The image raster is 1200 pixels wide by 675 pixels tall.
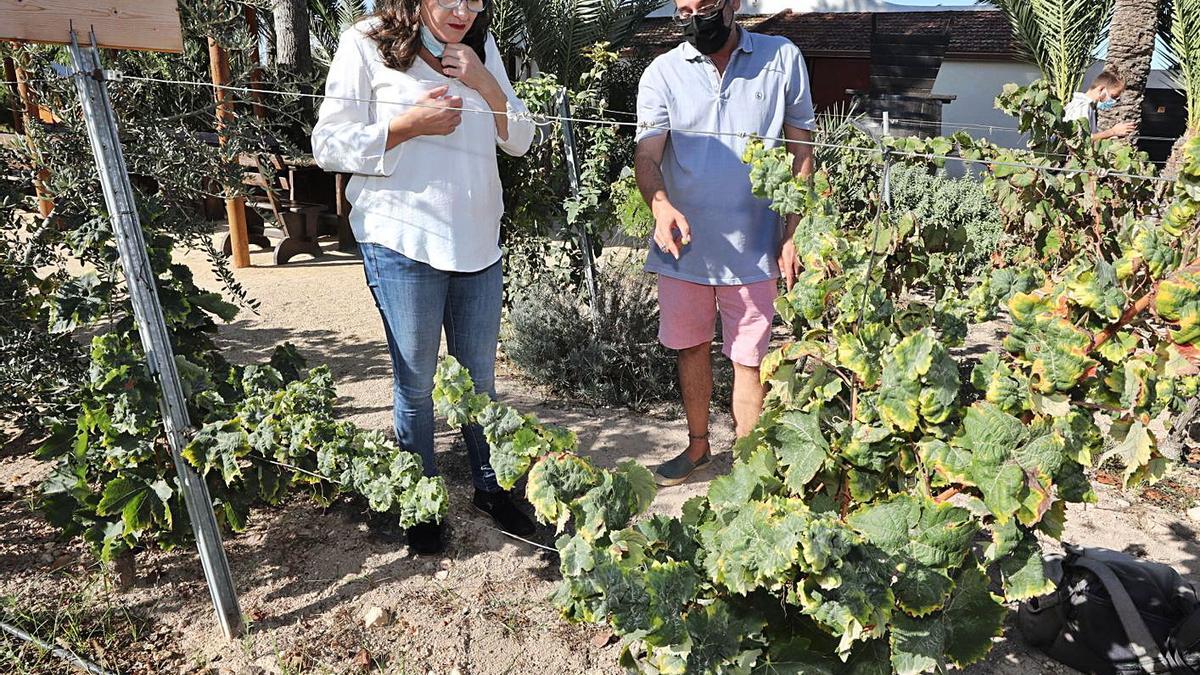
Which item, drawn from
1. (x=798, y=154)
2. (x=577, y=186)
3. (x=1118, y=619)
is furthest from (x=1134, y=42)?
(x=1118, y=619)

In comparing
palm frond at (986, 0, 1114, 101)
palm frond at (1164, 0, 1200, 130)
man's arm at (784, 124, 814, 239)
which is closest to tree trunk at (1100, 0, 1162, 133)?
palm frond at (1164, 0, 1200, 130)

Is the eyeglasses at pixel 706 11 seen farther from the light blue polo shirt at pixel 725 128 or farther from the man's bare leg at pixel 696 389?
the man's bare leg at pixel 696 389

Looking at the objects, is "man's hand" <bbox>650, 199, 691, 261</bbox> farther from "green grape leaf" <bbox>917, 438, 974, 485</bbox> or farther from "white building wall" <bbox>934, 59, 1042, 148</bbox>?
"white building wall" <bbox>934, 59, 1042, 148</bbox>

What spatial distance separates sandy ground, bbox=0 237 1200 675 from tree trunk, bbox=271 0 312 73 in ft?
17.4

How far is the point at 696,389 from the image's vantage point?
299 centimetres

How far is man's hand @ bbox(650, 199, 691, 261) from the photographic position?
8.11ft

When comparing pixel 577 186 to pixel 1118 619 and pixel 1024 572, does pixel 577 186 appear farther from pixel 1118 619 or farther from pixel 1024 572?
pixel 1024 572

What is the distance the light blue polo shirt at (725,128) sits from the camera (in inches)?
101

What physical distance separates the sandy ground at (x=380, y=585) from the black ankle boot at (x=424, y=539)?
0.03 meters

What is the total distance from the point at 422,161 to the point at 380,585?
120 cm

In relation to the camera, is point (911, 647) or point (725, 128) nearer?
point (911, 647)

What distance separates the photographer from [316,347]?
4.71 meters

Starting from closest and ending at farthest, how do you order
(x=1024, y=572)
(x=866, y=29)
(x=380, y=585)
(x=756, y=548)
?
(x=756, y=548) → (x=1024, y=572) → (x=380, y=585) → (x=866, y=29)

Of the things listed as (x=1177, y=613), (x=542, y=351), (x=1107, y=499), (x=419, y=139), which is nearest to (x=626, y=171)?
(x=542, y=351)
